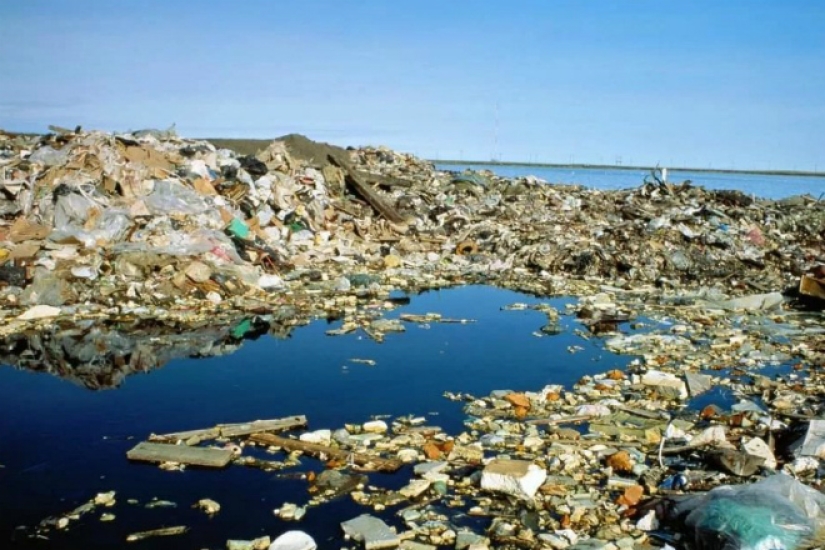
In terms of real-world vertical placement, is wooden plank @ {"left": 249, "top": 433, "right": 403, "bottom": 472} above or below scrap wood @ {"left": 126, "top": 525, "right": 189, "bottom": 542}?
below

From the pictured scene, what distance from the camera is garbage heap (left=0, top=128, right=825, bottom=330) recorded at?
9.08 meters

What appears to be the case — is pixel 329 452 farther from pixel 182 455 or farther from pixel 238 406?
pixel 238 406

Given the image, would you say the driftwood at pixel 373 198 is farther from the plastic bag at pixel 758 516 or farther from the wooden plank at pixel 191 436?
the plastic bag at pixel 758 516

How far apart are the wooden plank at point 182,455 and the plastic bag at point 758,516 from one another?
258 cm

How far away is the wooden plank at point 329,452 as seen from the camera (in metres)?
3.99

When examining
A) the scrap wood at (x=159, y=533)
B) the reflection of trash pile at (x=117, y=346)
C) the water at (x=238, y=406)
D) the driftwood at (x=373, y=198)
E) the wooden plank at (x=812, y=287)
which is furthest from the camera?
the driftwood at (x=373, y=198)

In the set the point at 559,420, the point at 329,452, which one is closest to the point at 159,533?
the point at 329,452

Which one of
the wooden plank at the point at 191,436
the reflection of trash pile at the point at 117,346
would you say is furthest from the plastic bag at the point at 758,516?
the reflection of trash pile at the point at 117,346

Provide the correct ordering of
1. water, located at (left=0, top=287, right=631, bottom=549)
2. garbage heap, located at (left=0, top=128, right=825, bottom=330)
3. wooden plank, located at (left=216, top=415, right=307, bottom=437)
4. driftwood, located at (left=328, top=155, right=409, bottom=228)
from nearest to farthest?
water, located at (left=0, top=287, right=631, bottom=549) → wooden plank, located at (left=216, top=415, right=307, bottom=437) → garbage heap, located at (left=0, top=128, right=825, bottom=330) → driftwood, located at (left=328, top=155, right=409, bottom=228)

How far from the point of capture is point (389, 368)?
6.20 m

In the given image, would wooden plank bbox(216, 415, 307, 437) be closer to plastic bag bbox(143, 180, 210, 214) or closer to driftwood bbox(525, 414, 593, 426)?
driftwood bbox(525, 414, 593, 426)

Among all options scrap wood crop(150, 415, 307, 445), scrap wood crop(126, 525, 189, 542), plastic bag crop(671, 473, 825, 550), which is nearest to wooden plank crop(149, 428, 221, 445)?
scrap wood crop(150, 415, 307, 445)

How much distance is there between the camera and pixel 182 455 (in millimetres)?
4027

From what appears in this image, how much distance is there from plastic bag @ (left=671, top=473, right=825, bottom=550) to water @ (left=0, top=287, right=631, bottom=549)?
57.2 inches
